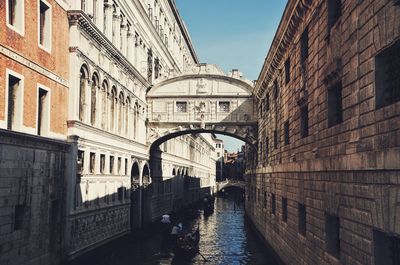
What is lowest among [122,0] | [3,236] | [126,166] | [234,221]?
[234,221]

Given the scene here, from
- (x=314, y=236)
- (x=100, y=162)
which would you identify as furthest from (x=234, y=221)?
(x=314, y=236)

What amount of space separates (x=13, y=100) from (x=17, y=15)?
2243 mm

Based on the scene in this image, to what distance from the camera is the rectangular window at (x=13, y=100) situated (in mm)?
11859

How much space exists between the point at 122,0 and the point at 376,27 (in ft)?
54.7

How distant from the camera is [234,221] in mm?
35469

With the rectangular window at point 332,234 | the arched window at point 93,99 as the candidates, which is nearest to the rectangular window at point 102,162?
the arched window at point 93,99

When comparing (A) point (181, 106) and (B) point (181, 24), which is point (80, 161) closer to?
(A) point (181, 106)

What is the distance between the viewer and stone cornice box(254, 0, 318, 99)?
12453 millimetres

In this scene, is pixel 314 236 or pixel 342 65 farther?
pixel 314 236

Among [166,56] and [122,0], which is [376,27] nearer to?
[122,0]

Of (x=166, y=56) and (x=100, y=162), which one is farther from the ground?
(x=166, y=56)

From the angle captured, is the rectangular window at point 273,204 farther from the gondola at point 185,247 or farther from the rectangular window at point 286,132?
the rectangular window at point 286,132

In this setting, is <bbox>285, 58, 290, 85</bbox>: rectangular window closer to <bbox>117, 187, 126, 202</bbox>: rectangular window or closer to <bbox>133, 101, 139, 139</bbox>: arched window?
A: <bbox>117, 187, 126, 202</bbox>: rectangular window

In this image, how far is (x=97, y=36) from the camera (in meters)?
17.6
